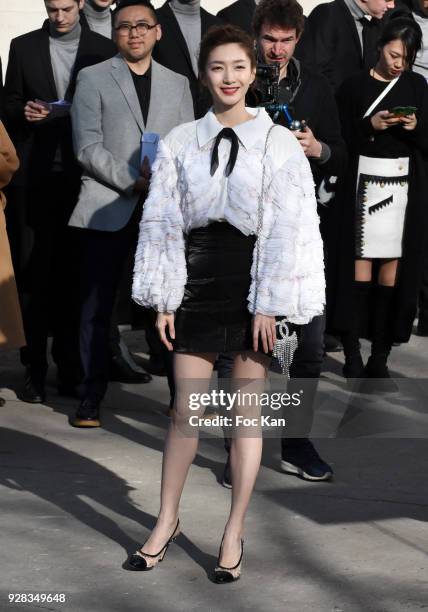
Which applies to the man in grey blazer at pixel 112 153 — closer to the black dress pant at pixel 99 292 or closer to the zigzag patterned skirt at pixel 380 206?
the black dress pant at pixel 99 292

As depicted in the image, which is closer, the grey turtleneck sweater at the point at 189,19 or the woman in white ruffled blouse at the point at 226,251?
the woman in white ruffled blouse at the point at 226,251

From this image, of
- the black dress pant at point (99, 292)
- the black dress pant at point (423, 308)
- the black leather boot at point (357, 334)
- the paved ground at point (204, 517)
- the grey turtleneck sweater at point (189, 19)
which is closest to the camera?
the paved ground at point (204, 517)

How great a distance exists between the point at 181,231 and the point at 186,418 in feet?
2.18

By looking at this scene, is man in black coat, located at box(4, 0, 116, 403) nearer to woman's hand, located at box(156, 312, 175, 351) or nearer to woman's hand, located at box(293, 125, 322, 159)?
woman's hand, located at box(293, 125, 322, 159)

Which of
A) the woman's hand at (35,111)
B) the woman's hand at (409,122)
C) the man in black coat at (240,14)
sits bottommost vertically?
the woman's hand at (35,111)

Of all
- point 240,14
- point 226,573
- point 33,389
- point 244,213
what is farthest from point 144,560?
point 240,14

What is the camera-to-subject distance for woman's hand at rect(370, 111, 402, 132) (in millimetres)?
7789

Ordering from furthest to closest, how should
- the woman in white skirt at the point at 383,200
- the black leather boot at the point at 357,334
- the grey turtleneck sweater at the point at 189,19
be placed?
the grey turtleneck sweater at the point at 189,19 < the black leather boot at the point at 357,334 < the woman in white skirt at the point at 383,200

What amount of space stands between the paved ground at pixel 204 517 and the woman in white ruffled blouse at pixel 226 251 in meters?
0.22

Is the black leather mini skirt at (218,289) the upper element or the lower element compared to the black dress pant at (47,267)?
upper

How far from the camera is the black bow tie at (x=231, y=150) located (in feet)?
16.6

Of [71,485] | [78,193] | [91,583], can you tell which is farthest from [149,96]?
[91,583]

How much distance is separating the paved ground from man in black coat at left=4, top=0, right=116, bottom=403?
15.9 inches

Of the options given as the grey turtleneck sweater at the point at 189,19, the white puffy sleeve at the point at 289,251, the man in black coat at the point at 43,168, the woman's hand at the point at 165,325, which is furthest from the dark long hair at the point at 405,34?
the woman's hand at the point at 165,325
